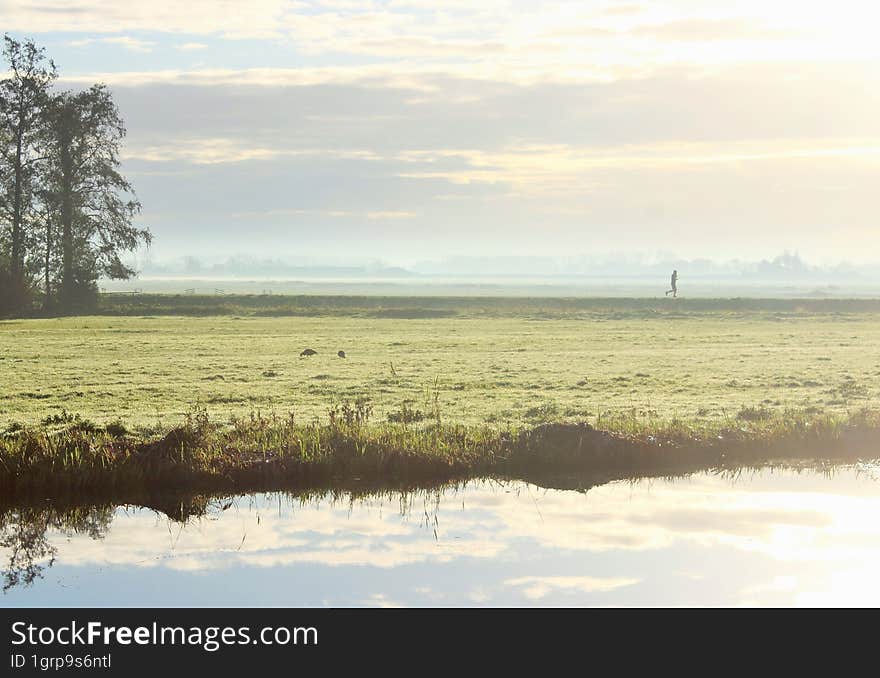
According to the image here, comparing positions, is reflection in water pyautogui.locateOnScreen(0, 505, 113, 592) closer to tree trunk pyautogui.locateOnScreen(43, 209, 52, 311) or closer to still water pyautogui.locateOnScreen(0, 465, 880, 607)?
still water pyautogui.locateOnScreen(0, 465, 880, 607)

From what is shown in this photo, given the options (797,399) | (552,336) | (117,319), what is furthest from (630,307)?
(797,399)

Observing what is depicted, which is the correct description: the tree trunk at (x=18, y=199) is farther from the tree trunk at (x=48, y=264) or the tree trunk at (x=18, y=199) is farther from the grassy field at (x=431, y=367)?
the grassy field at (x=431, y=367)

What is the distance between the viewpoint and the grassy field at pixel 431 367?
33.3 metres

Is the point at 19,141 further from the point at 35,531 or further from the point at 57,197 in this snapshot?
the point at 35,531

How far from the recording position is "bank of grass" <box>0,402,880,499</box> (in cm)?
2236

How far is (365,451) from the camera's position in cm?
2448

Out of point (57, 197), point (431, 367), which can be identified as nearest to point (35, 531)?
point (431, 367)

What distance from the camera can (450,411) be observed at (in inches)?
1287

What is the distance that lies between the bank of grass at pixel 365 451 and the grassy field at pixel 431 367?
6.54 ft

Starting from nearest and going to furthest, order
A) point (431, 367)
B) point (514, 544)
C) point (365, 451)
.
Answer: point (514, 544), point (365, 451), point (431, 367)

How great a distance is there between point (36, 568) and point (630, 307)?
10006 centimetres

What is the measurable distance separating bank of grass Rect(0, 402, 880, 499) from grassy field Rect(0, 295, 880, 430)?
6.54 ft

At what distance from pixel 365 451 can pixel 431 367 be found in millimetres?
23365
